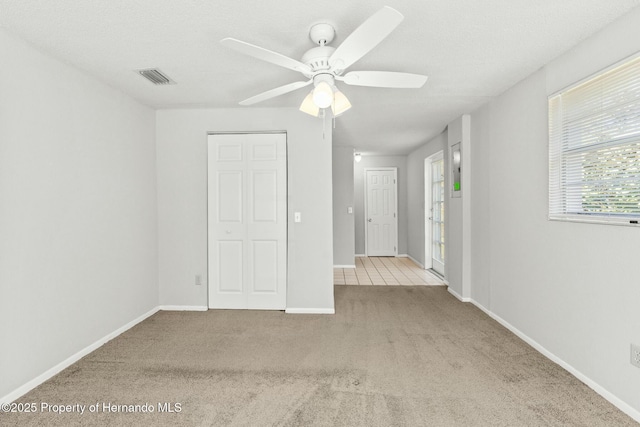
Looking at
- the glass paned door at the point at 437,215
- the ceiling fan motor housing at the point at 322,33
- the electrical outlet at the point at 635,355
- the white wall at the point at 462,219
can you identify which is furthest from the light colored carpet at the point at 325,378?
the glass paned door at the point at 437,215

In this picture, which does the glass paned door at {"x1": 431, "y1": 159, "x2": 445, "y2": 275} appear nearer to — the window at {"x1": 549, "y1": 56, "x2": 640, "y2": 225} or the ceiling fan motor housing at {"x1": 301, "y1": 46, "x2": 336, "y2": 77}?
the window at {"x1": 549, "y1": 56, "x2": 640, "y2": 225}

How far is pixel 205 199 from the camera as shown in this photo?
381 cm

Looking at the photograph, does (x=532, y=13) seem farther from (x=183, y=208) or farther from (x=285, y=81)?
(x=183, y=208)

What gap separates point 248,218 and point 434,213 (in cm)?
380

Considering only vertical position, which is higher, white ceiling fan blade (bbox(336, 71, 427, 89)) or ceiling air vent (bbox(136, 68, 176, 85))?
ceiling air vent (bbox(136, 68, 176, 85))

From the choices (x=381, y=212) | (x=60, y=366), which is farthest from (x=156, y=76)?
(x=381, y=212)

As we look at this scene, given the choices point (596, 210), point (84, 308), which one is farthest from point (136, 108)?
point (596, 210)

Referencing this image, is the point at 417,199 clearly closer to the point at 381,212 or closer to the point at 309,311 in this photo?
the point at 381,212

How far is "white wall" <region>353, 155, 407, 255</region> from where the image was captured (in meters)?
7.60

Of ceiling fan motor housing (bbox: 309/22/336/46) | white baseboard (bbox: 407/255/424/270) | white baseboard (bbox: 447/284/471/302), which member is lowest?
white baseboard (bbox: 447/284/471/302)

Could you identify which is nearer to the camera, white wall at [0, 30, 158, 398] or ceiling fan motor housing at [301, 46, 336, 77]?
ceiling fan motor housing at [301, 46, 336, 77]

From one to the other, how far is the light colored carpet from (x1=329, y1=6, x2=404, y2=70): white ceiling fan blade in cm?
207

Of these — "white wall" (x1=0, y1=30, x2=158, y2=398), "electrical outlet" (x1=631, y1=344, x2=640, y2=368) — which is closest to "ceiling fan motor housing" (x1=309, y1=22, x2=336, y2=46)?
"white wall" (x1=0, y1=30, x2=158, y2=398)

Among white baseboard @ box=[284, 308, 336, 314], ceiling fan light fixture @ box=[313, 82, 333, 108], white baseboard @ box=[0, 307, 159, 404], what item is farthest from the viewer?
white baseboard @ box=[284, 308, 336, 314]
